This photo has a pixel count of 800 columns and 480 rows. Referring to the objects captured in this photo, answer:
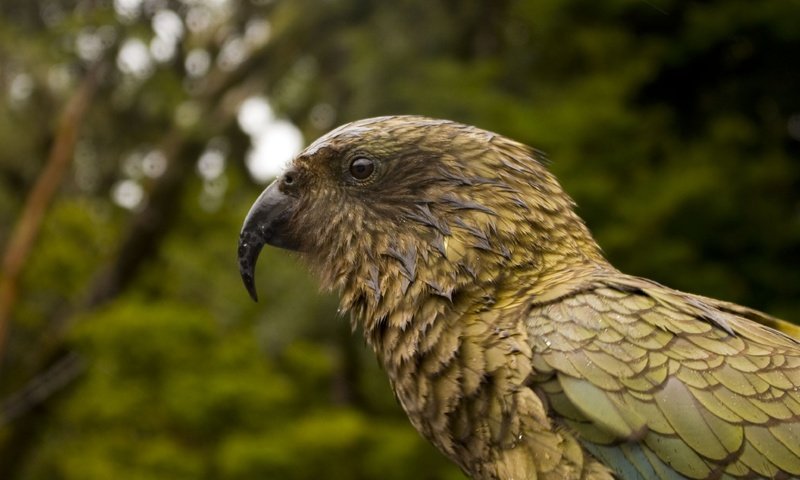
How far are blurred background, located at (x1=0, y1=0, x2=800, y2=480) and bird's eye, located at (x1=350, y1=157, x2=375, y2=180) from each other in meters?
3.32

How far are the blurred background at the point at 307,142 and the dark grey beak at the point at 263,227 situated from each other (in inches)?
129

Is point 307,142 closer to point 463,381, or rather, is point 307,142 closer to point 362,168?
point 362,168

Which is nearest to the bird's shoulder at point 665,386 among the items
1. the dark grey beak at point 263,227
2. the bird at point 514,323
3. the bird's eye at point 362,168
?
the bird at point 514,323

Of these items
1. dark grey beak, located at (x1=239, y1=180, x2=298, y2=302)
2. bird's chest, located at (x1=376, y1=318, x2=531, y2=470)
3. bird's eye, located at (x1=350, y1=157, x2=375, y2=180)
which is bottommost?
bird's chest, located at (x1=376, y1=318, x2=531, y2=470)

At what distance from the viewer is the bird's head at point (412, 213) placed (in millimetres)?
1895

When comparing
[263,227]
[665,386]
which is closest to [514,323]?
[665,386]

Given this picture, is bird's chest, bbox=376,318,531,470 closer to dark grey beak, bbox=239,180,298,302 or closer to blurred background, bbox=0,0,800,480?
dark grey beak, bbox=239,180,298,302

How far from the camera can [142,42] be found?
712 centimetres

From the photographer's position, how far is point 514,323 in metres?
1.78

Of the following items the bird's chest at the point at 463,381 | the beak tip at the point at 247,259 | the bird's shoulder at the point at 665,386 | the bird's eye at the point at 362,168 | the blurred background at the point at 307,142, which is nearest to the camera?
the bird's shoulder at the point at 665,386

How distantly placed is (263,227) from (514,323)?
74 cm

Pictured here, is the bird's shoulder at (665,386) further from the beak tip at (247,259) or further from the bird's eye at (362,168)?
the beak tip at (247,259)

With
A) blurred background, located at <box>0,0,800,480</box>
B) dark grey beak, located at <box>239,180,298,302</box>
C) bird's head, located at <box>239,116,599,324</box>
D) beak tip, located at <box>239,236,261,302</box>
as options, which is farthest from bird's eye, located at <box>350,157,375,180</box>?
blurred background, located at <box>0,0,800,480</box>

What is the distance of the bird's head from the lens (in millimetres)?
1895
